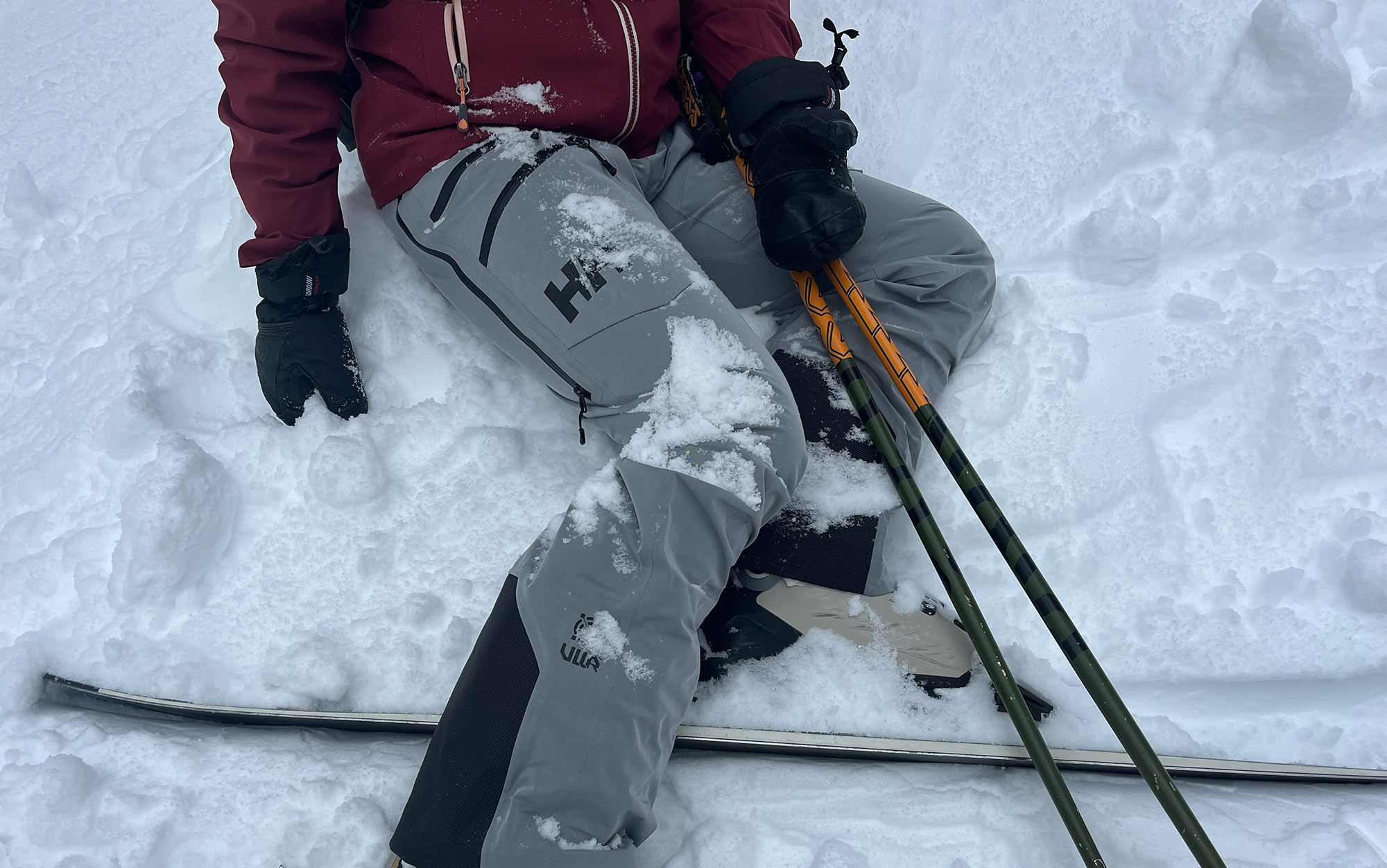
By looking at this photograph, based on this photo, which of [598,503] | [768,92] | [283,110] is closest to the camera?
[598,503]

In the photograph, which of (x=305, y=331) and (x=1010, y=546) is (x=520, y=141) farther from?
(x=1010, y=546)

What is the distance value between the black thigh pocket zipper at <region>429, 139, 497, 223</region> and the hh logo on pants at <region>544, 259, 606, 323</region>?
0.28 m

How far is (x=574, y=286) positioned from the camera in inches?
48.3

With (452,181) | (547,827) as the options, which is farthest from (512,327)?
(547,827)

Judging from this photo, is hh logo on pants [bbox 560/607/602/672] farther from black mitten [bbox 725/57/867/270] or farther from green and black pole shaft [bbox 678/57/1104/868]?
black mitten [bbox 725/57/867/270]

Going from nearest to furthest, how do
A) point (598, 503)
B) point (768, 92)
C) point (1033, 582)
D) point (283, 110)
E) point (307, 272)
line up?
1. point (598, 503)
2. point (1033, 582)
3. point (283, 110)
4. point (307, 272)
5. point (768, 92)

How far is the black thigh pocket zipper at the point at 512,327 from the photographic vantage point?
1298 mm

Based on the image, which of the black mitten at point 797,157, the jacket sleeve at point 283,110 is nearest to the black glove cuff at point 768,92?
the black mitten at point 797,157

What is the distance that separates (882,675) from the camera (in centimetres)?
128

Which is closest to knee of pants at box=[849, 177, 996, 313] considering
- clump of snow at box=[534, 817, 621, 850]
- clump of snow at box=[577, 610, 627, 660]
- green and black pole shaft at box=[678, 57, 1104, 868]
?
green and black pole shaft at box=[678, 57, 1104, 868]

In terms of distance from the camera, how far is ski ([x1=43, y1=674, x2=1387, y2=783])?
122 cm

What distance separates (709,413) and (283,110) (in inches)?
36.6

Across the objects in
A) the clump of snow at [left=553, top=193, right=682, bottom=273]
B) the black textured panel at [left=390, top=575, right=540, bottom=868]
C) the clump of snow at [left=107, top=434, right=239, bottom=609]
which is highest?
the clump of snow at [left=553, top=193, right=682, bottom=273]

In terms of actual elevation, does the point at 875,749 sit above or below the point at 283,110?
below
